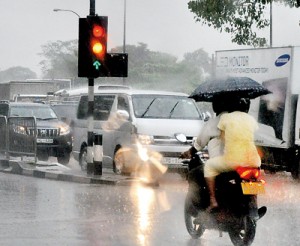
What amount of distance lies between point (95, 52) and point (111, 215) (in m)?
7.56

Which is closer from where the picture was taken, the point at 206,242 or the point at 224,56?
the point at 206,242

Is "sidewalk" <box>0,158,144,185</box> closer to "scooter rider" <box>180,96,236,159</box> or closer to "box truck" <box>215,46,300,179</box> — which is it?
"box truck" <box>215,46,300,179</box>

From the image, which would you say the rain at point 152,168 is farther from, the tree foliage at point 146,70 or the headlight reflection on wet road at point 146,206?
the tree foliage at point 146,70

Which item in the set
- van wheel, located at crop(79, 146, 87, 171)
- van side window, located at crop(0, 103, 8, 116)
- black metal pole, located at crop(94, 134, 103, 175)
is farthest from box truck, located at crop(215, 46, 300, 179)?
van side window, located at crop(0, 103, 8, 116)

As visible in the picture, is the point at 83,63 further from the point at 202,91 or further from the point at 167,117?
the point at 202,91

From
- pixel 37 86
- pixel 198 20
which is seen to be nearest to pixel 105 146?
pixel 198 20

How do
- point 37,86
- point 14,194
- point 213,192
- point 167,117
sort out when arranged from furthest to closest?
1. point 37,86
2. point 167,117
3. point 14,194
4. point 213,192

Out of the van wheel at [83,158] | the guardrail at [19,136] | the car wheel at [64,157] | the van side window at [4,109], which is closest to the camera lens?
the van wheel at [83,158]

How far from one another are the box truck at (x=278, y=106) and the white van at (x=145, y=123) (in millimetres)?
1734

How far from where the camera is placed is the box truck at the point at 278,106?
2273cm

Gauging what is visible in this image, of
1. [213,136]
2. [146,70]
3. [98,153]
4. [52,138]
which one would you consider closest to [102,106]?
[98,153]

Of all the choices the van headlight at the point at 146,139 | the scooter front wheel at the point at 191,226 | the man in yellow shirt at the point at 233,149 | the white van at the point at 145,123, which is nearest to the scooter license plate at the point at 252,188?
the man in yellow shirt at the point at 233,149

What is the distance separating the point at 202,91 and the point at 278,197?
6523 millimetres

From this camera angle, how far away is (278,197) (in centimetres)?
1792
